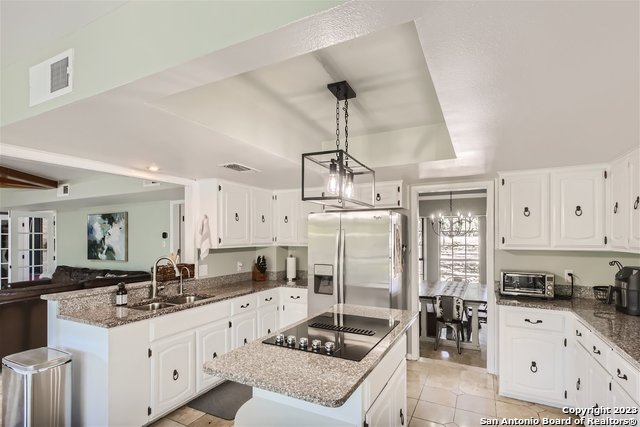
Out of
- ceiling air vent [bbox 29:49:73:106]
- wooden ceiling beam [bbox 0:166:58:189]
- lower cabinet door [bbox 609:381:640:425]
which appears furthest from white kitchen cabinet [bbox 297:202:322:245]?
wooden ceiling beam [bbox 0:166:58:189]

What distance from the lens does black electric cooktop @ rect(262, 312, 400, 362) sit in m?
1.69

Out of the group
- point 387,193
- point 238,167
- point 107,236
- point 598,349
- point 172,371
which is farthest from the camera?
point 107,236

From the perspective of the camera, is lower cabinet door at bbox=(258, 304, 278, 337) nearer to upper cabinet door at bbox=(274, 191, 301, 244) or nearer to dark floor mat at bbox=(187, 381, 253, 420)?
dark floor mat at bbox=(187, 381, 253, 420)

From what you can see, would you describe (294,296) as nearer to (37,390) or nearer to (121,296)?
(121,296)

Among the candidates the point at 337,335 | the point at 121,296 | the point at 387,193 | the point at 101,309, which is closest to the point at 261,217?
the point at 387,193

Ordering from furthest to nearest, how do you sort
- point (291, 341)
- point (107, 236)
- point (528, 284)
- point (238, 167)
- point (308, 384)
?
point (107, 236) < point (528, 284) < point (238, 167) < point (291, 341) < point (308, 384)

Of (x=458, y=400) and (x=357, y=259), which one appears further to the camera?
(x=357, y=259)

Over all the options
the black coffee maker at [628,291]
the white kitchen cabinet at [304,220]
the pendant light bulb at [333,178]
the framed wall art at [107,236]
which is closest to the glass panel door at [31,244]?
the framed wall art at [107,236]

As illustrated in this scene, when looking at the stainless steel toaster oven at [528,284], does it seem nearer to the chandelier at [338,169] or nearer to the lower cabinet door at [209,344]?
the chandelier at [338,169]

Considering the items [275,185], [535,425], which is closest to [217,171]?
[275,185]

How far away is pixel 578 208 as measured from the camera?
3012 mm

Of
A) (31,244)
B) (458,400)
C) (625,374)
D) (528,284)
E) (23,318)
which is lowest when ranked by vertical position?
(458,400)

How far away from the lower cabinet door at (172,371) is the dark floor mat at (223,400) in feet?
0.49

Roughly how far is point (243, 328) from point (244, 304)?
25 centimetres
